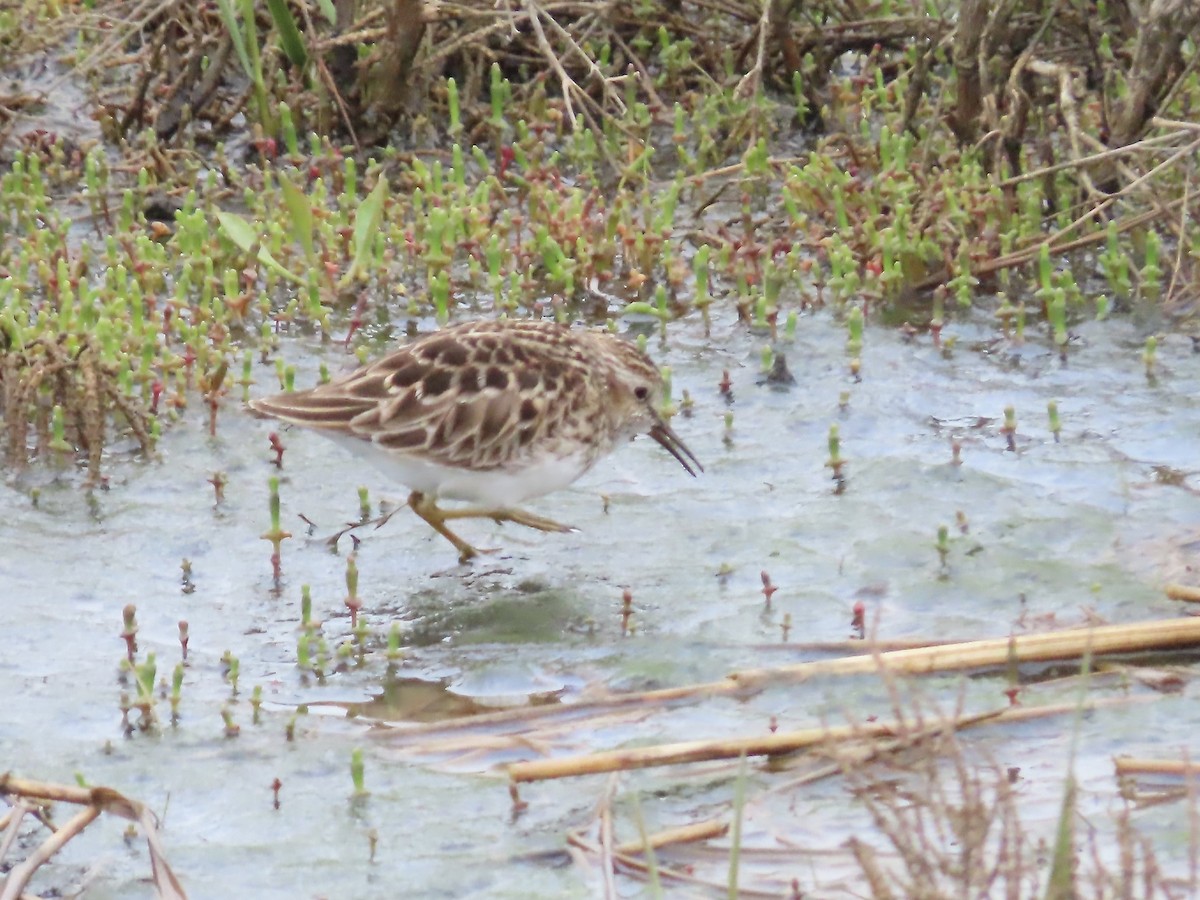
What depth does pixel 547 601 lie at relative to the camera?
20.3 feet

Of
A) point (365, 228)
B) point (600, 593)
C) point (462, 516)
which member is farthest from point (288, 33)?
point (600, 593)

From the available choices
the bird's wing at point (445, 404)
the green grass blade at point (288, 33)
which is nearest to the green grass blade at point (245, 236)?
the green grass blade at point (288, 33)

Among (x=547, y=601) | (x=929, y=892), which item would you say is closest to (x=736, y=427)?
(x=547, y=601)

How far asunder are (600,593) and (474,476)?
57cm

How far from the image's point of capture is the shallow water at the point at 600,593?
476cm

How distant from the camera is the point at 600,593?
621cm

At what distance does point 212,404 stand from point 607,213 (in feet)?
8.09

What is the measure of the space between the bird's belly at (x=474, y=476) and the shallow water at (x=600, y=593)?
266 millimetres

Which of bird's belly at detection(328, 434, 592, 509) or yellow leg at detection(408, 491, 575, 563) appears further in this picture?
yellow leg at detection(408, 491, 575, 563)

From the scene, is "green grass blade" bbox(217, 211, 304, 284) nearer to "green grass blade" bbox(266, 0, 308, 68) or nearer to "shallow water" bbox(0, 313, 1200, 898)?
"shallow water" bbox(0, 313, 1200, 898)

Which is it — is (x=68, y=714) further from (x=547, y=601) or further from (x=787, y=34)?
(x=787, y=34)

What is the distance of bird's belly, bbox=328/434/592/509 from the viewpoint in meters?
6.26

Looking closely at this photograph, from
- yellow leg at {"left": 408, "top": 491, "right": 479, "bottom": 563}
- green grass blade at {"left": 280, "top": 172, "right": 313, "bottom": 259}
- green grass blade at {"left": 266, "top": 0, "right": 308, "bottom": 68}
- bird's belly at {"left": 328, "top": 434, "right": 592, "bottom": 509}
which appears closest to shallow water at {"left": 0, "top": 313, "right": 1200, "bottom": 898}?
yellow leg at {"left": 408, "top": 491, "right": 479, "bottom": 563}

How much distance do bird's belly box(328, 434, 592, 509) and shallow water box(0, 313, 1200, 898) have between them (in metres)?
0.27
